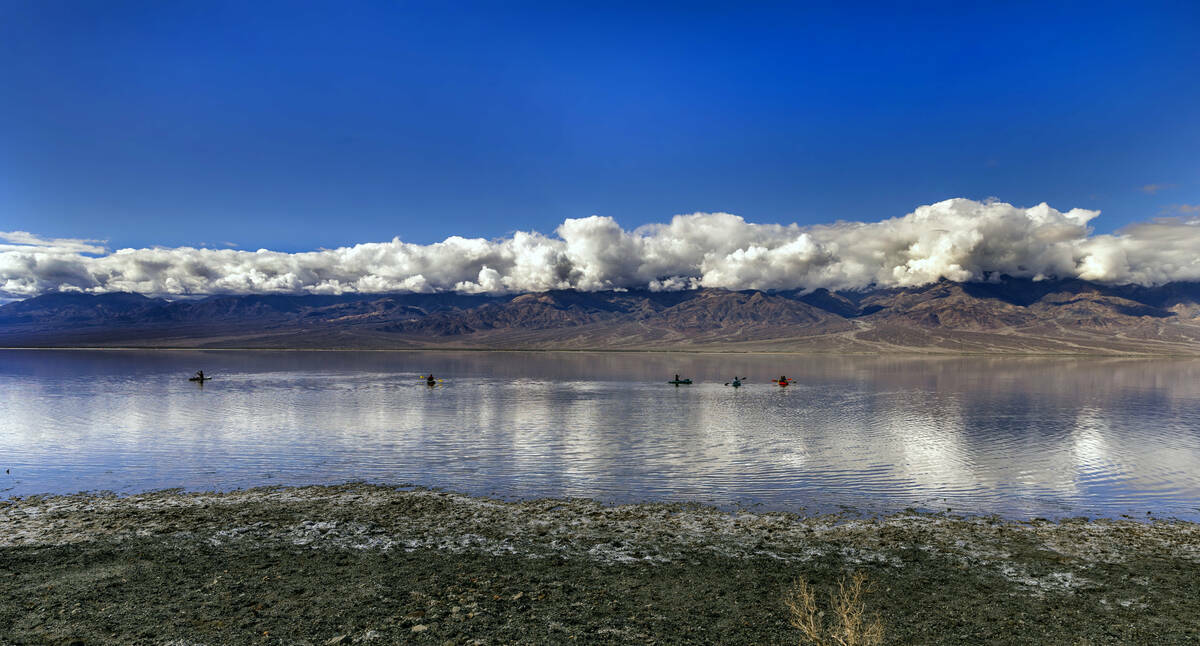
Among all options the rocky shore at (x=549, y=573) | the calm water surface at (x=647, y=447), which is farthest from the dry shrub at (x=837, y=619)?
the calm water surface at (x=647, y=447)

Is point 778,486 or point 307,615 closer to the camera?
point 307,615

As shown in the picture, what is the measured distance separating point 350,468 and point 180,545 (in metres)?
15.8

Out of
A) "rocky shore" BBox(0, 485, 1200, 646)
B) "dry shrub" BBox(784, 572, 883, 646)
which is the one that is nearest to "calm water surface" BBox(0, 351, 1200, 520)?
"rocky shore" BBox(0, 485, 1200, 646)

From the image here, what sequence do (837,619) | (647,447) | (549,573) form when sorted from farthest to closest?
1. (647,447)
2. (549,573)
3. (837,619)

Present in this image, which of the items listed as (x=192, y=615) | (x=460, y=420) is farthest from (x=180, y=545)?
(x=460, y=420)

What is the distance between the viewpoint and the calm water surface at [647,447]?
1252 inches

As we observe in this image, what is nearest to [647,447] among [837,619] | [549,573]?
[549,573]

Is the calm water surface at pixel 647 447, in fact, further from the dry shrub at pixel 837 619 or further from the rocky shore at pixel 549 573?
the dry shrub at pixel 837 619

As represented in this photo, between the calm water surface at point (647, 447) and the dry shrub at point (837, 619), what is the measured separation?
11912mm

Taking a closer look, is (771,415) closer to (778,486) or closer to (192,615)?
(778,486)

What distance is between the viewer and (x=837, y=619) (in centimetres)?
1559

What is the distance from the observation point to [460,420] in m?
59.3

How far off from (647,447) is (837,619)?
29210 mm

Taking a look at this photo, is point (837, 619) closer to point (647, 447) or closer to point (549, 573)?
point (549, 573)
